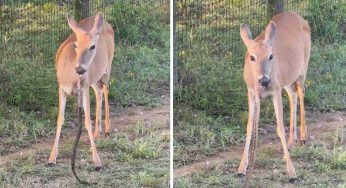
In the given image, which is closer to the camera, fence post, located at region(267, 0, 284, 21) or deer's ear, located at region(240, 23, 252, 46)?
deer's ear, located at region(240, 23, 252, 46)

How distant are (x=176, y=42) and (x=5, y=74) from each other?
786 mm

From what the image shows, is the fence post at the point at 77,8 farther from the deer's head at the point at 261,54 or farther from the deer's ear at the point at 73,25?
the deer's head at the point at 261,54

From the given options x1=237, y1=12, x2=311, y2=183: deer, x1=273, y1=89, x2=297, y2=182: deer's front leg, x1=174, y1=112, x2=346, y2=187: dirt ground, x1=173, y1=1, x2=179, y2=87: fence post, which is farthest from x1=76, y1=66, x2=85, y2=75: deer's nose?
x1=273, y1=89, x2=297, y2=182: deer's front leg

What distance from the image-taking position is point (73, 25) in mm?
3453

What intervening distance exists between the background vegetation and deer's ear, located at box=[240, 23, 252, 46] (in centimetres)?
5

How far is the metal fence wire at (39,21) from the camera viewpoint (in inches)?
139

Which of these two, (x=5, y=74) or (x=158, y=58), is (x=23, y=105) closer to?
(x=5, y=74)

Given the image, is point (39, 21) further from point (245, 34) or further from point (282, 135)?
point (282, 135)

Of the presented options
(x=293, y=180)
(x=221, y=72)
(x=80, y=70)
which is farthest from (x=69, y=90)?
(x=293, y=180)

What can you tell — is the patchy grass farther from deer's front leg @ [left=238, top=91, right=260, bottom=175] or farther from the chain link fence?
deer's front leg @ [left=238, top=91, right=260, bottom=175]

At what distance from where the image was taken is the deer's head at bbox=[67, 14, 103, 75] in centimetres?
337

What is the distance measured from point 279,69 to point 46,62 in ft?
3.43

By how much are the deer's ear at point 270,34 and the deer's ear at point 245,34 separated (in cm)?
7

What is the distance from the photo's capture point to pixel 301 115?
3.53 m
